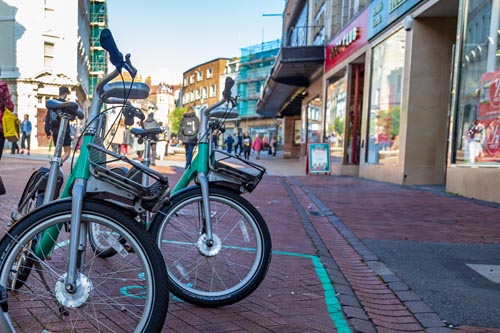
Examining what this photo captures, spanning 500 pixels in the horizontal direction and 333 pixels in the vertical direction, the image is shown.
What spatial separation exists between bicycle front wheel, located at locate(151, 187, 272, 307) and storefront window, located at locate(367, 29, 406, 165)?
9.08 m

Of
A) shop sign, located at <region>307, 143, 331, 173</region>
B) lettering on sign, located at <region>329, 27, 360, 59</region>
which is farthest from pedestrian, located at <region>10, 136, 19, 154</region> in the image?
lettering on sign, located at <region>329, 27, 360, 59</region>

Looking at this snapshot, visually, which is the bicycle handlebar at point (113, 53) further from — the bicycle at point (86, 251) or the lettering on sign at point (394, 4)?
the lettering on sign at point (394, 4)

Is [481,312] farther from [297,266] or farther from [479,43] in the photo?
[479,43]

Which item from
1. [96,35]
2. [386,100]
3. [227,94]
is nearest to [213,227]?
[227,94]

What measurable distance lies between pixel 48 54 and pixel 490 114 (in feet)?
108

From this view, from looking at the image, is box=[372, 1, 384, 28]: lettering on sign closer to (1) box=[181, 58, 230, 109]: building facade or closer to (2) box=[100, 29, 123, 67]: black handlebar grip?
(2) box=[100, 29, 123, 67]: black handlebar grip

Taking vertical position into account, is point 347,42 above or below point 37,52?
below

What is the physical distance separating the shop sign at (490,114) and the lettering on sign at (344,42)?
714 cm

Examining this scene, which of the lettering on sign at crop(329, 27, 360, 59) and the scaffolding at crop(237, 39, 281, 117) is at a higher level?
the scaffolding at crop(237, 39, 281, 117)

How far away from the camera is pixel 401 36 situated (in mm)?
11227

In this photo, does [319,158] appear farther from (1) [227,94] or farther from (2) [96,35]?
(2) [96,35]

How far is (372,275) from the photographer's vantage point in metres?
3.55

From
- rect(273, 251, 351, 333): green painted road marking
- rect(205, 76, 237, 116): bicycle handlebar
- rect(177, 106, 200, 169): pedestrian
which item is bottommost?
rect(273, 251, 351, 333): green painted road marking

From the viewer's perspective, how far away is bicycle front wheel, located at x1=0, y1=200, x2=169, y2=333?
1.84m
